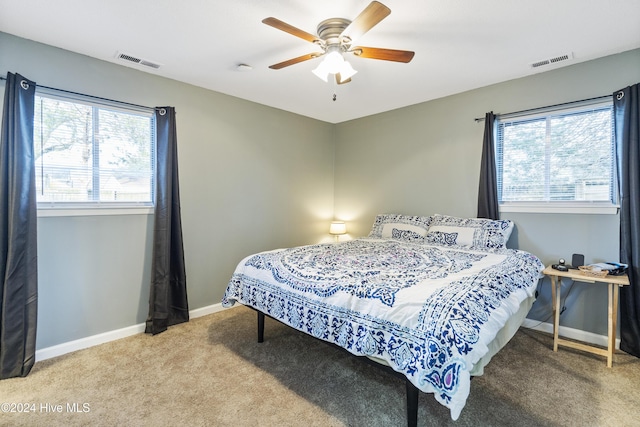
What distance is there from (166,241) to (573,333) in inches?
156

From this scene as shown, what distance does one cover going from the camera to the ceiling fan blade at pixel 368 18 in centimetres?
162

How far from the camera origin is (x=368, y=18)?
5.72 ft

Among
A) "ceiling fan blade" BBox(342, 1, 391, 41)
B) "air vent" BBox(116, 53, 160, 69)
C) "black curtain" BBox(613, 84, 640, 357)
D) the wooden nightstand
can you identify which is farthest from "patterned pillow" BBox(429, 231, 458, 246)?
"air vent" BBox(116, 53, 160, 69)

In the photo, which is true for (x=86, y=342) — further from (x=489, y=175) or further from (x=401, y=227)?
(x=489, y=175)

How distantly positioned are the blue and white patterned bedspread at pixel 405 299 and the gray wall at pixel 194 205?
1055 mm

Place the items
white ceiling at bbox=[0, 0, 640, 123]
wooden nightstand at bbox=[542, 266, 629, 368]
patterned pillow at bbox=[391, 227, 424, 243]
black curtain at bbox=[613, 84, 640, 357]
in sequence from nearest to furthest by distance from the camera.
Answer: white ceiling at bbox=[0, 0, 640, 123], wooden nightstand at bbox=[542, 266, 629, 368], black curtain at bbox=[613, 84, 640, 357], patterned pillow at bbox=[391, 227, 424, 243]

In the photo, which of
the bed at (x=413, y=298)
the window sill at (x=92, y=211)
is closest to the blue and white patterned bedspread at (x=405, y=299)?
the bed at (x=413, y=298)

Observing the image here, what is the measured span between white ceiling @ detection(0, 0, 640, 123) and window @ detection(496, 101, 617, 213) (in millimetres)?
505

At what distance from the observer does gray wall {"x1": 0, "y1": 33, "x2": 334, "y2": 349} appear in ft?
8.27

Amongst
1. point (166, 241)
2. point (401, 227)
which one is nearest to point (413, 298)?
point (401, 227)

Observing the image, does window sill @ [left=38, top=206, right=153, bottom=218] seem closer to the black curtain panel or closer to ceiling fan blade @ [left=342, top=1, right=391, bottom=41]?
the black curtain panel

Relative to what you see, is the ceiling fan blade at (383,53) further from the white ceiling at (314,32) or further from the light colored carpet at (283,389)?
the light colored carpet at (283,389)

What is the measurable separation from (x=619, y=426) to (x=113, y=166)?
163 inches

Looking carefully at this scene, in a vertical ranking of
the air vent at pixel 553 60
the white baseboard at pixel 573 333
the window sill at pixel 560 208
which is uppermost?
the air vent at pixel 553 60
